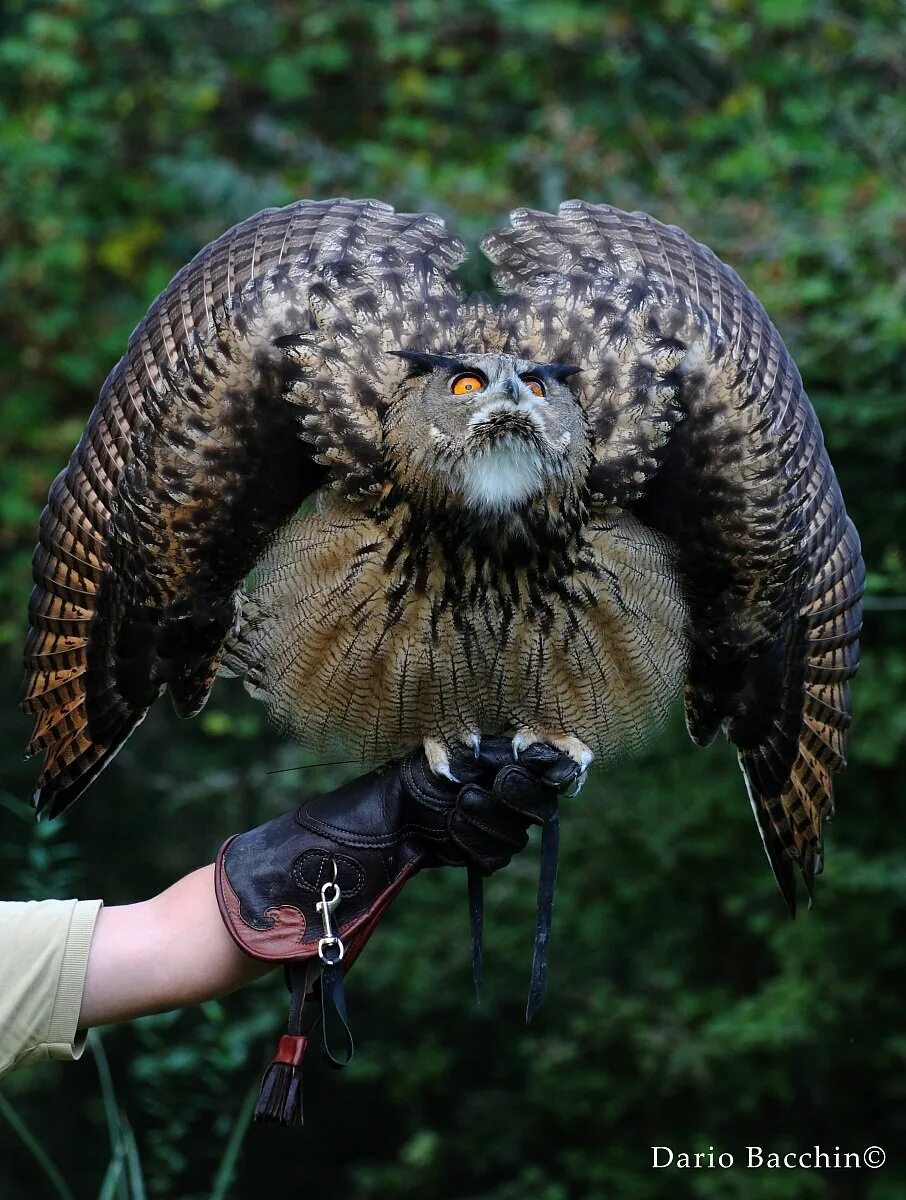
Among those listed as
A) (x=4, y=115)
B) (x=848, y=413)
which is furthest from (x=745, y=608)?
(x=4, y=115)

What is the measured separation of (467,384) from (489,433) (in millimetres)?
122

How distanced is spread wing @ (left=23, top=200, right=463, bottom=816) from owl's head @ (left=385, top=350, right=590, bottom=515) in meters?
0.18

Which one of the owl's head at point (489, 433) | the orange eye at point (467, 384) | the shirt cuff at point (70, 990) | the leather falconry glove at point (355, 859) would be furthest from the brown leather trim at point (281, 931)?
the orange eye at point (467, 384)

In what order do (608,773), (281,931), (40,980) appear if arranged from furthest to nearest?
(608,773) → (281,931) → (40,980)

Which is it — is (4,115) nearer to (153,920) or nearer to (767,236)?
(767,236)

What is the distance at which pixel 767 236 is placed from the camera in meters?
5.77

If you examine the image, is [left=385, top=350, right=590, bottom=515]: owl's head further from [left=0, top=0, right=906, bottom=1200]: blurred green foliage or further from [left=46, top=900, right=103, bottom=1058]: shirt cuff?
[left=0, top=0, right=906, bottom=1200]: blurred green foliage

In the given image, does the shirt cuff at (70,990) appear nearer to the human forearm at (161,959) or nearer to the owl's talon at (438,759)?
the human forearm at (161,959)

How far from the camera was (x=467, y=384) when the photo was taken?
9.89 ft

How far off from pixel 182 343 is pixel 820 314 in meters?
2.82

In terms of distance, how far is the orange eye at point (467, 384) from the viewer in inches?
118
